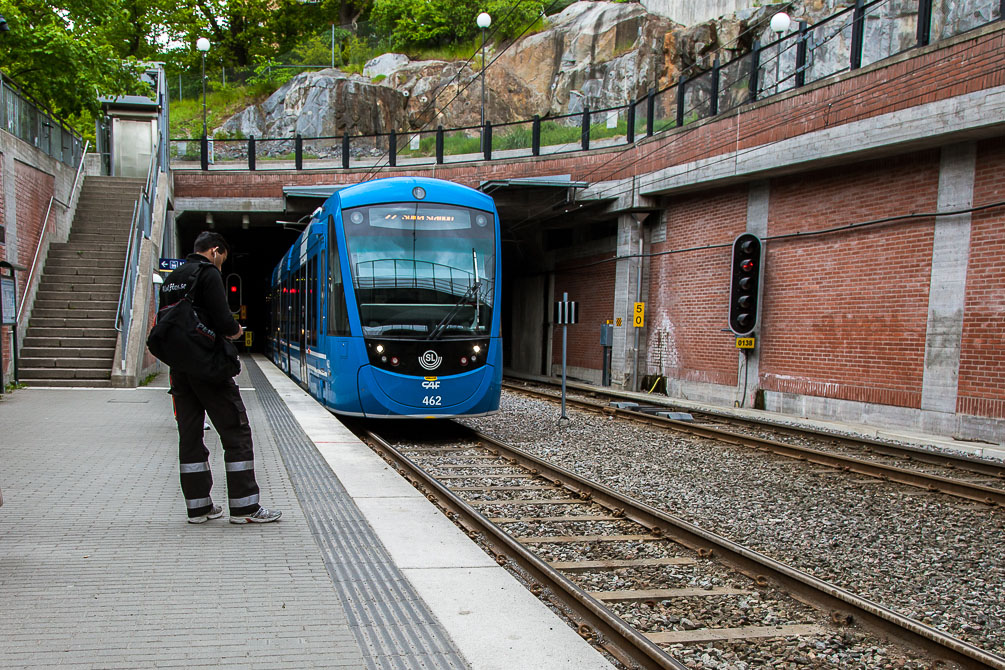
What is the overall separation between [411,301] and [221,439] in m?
5.11

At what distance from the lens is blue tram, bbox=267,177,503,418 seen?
956 centimetres

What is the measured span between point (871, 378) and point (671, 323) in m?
6.10

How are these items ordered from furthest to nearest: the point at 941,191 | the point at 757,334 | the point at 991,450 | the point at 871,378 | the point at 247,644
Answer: the point at 757,334
the point at 871,378
the point at 941,191
the point at 991,450
the point at 247,644

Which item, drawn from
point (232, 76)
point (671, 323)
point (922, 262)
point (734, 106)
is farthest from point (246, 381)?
point (232, 76)

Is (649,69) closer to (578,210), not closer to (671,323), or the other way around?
(578,210)

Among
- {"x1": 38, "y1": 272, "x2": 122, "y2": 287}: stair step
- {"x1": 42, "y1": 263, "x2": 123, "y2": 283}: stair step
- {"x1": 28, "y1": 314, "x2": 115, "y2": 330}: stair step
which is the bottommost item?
{"x1": 28, "y1": 314, "x2": 115, "y2": 330}: stair step

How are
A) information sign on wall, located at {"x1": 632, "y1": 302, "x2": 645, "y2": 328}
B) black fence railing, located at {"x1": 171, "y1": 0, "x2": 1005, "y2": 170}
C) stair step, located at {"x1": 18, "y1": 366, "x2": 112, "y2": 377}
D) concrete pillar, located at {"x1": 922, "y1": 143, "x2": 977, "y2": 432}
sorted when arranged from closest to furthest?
concrete pillar, located at {"x1": 922, "y1": 143, "x2": 977, "y2": 432} → black fence railing, located at {"x1": 171, "y1": 0, "x2": 1005, "y2": 170} → stair step, located at {"x1": 18, "y1": 366, "x2": 112, "y2": 377} → information sign on wall, located at {"x1": 632, "y1": 302, "x2": 645, "y2": 328}

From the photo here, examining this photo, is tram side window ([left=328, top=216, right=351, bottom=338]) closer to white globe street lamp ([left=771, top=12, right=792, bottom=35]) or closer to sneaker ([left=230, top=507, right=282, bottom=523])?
sneaker ([left=230, top=507, right=282, bottom=523])

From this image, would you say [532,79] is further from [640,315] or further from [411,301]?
[411,301]

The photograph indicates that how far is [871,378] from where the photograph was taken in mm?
12828

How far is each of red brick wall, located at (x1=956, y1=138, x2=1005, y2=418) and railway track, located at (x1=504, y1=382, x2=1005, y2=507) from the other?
201cm

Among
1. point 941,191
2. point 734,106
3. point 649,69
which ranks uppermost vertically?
point 649,69

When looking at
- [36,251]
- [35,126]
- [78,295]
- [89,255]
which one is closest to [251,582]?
[78,295]

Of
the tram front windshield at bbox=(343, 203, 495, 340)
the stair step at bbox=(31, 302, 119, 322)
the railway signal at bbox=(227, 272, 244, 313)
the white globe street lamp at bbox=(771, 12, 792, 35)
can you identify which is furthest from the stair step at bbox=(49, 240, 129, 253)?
the railway signal at bbox=(227, 272, 244, 313)
